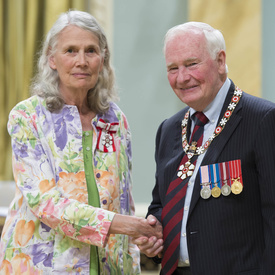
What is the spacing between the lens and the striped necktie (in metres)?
2.42

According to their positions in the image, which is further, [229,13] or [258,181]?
[229,13]

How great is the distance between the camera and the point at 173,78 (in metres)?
2.48

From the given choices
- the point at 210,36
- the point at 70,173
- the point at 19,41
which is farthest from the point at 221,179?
the point at 19,41

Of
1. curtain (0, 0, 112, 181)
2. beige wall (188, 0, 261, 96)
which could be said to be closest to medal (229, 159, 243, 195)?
beige wall (188, 0, 261, 96)

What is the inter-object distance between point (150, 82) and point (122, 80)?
22 centimetres

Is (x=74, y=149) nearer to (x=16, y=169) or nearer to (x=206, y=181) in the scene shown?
(x=16, y=169)

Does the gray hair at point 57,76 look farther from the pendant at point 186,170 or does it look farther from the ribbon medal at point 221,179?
the ribbon medal at point 221,179

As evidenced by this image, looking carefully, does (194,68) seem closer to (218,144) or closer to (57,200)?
(218,144)

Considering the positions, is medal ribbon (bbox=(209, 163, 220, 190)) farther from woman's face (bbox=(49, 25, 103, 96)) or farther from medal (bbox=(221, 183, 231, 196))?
woman's face (bbox=(49, 25, 103, 96))

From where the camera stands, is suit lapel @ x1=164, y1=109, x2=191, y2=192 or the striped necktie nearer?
the striped necktie

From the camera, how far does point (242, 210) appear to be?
226cm

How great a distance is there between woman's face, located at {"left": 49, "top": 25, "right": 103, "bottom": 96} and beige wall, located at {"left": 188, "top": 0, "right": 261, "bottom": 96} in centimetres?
161

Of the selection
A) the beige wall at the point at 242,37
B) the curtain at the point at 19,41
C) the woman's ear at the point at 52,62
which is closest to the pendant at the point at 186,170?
the woman's ear at the point at 52,62

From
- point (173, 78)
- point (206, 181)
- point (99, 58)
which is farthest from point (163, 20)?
point (206, 181)
